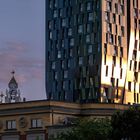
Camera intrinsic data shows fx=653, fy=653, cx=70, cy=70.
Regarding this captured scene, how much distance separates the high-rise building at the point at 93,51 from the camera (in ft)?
571

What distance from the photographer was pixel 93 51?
176m

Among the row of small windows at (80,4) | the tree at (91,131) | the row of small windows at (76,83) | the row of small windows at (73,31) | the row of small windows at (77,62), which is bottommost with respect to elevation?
the tree at (91,131)

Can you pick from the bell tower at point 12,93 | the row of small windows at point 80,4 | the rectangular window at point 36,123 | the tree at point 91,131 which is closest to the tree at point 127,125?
the tree at point 91,131

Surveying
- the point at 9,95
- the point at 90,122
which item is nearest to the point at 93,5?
the point at 9,95

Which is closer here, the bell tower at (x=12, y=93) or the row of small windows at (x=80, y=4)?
the bell tower at (x=12, y=93)

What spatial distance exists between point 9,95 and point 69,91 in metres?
33.9

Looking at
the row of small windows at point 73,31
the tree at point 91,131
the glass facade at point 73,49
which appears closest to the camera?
the tree at point 91,131

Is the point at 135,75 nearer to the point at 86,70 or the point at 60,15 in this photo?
the point at 86,70

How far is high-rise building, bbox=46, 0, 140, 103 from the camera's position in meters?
174

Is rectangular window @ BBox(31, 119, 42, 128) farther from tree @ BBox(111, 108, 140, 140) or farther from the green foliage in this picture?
tree @ BBox(111, 108, 140, 140)

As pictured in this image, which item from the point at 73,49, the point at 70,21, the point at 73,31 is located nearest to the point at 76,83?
the point at 73,49

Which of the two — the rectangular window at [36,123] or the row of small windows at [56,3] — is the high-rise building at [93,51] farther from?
the rectangular window at [36,123]

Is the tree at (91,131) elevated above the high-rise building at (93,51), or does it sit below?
below

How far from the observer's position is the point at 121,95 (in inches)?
6973
